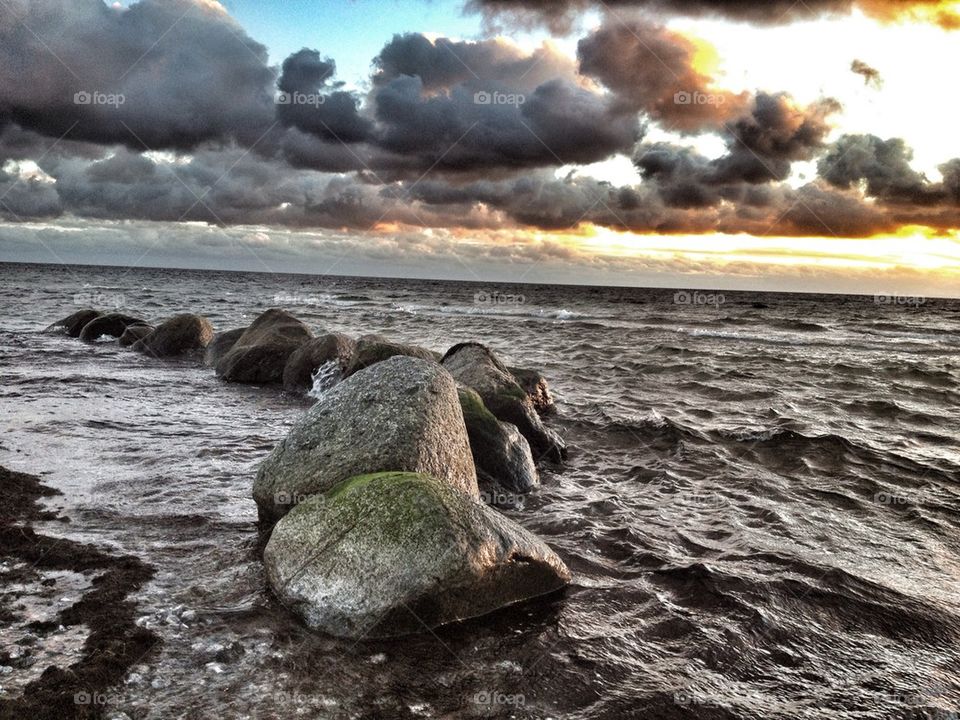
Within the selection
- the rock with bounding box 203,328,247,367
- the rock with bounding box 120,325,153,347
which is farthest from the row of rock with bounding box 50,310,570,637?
the rock with bounding box 120,325,153,347

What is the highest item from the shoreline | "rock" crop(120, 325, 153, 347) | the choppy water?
"rock" crop(120, 325, 153, 347)

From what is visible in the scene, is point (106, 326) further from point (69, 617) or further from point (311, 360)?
point (69, 617)

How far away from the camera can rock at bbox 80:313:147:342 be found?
2316 centimetres

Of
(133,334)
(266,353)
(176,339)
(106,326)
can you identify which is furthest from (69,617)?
(106,326)

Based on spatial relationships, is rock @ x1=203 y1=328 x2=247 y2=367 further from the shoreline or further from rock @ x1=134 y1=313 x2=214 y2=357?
the shoreline

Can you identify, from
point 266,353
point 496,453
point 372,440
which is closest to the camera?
point 372,440

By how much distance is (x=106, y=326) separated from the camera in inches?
923

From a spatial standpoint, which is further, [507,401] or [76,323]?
[76,323]

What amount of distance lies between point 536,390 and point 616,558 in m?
7.23

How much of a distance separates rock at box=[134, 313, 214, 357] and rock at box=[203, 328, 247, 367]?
1.72m

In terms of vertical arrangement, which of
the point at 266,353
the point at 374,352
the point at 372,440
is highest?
the point at 374,352

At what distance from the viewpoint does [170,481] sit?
826cm

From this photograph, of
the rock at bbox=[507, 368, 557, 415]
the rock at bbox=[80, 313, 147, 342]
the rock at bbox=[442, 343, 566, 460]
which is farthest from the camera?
the rock at bbox=[80, 313, 147, 342]

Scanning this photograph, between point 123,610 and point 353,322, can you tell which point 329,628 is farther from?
point 353,322
